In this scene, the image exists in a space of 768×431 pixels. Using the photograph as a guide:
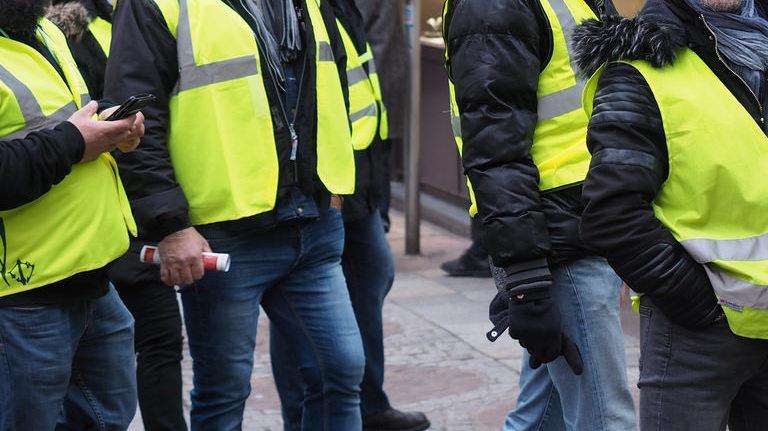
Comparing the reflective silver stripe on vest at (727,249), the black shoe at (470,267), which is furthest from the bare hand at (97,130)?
the black shoe at (470,267)

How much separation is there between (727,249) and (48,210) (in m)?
1.58

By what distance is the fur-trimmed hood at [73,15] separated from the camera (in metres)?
4.29

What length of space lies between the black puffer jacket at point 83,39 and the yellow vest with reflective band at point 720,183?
6.66ft

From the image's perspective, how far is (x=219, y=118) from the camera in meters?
3.75

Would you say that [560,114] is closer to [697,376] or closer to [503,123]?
[503,123]

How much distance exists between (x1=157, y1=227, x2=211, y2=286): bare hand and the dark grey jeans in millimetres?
1249

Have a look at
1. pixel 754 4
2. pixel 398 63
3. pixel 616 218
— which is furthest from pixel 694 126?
pixel 398 63

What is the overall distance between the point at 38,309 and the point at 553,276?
1.25m

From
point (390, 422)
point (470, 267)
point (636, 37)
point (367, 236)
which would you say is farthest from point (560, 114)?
point (470, 267)

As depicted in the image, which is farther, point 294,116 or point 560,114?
point 294,116

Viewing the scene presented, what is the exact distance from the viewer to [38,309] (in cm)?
332

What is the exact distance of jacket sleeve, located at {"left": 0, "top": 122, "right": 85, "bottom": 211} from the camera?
3.16 meters

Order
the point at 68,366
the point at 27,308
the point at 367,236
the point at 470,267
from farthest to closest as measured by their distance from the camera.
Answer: the point at 470,267
the point at 367,236
the point at 68,366
the point at 27,308

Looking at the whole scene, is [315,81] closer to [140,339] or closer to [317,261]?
[317,261]
